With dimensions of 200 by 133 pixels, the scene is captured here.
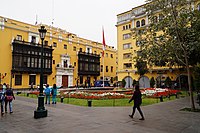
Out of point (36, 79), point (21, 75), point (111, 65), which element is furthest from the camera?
point (111, 65)

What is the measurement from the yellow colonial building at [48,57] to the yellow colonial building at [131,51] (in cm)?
586

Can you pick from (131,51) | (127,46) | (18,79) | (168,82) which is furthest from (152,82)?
(18,79)

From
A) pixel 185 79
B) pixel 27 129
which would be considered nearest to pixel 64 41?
pixel 185 79

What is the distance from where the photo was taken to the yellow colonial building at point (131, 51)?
35525 millimetres

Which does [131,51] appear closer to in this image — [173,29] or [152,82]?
[152,82]

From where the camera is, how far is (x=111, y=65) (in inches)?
2414

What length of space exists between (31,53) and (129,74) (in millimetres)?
22762

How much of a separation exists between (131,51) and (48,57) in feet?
65.1

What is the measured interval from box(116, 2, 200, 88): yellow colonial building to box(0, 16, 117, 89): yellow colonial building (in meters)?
5.86

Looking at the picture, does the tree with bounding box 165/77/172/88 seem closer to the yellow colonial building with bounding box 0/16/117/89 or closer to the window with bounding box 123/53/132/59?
the window with bounding box 123/53/132/59

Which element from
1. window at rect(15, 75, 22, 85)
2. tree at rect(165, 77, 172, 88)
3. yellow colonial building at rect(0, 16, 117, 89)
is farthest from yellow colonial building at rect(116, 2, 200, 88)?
window at rect(15, 75, 22, 85)

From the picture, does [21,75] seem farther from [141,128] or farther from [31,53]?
[141,128]

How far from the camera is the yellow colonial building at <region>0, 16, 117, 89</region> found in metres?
35.1

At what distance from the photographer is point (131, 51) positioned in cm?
4034
